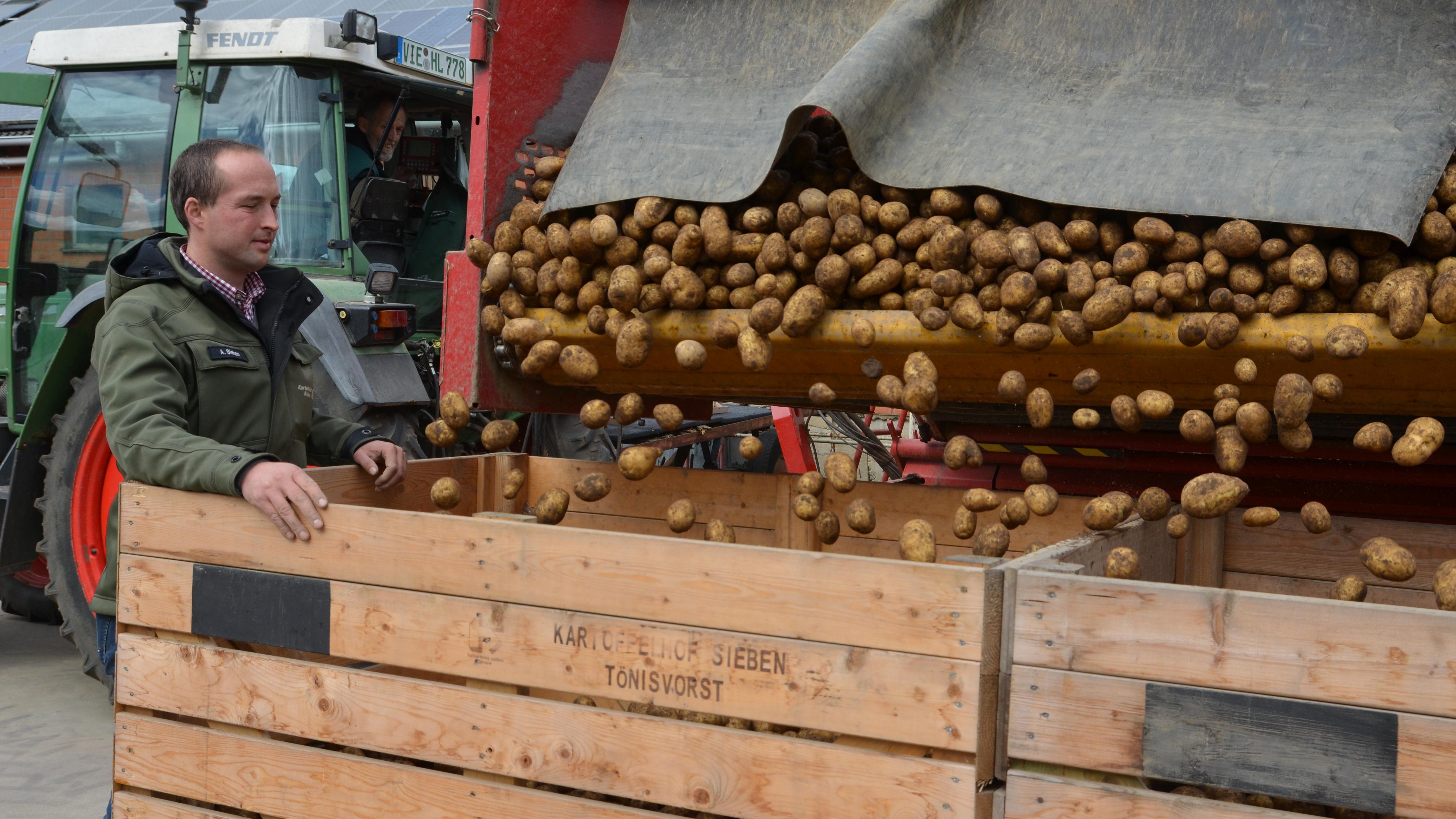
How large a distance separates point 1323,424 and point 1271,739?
4.54ft

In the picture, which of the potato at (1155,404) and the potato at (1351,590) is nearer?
the potato at (1351,590)

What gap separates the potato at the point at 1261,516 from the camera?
8.29 feet

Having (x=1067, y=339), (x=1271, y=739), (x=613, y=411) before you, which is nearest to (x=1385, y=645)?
(x=1271, y=739)

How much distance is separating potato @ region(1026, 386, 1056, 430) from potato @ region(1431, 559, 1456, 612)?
2.57ft

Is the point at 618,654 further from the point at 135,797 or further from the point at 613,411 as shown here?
the point at 613,411

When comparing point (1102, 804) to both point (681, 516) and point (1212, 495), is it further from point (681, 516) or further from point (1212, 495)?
point (681, 516)

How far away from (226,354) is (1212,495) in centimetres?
202

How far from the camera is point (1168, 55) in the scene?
2.68 metres

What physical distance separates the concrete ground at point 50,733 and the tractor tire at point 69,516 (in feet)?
0.83

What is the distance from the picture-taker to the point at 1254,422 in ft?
7.59

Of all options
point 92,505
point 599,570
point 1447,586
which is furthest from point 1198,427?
point 92,505

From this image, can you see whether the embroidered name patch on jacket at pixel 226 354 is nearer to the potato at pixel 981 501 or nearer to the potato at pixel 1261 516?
the potato at pixel 981 501

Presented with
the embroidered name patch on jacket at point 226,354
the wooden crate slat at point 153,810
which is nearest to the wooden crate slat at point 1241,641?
the wooden crate slat at point 153,810

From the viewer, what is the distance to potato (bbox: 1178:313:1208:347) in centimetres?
234
